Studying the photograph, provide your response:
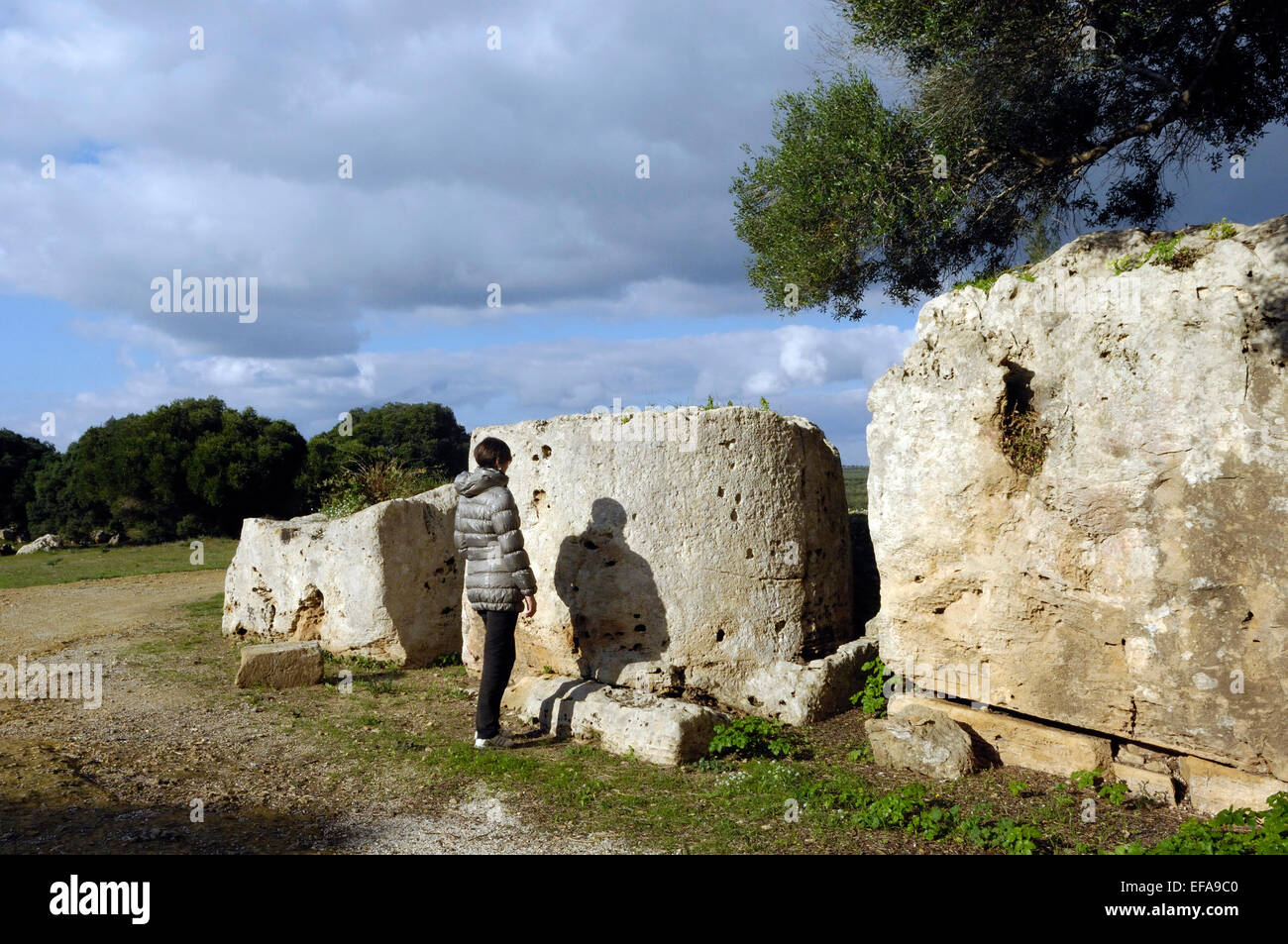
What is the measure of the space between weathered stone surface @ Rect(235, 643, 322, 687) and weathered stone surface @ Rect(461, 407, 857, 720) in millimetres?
2776

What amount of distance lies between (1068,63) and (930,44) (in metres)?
1.64

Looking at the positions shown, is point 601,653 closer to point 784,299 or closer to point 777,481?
point 777,481

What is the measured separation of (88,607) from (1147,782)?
1423cm

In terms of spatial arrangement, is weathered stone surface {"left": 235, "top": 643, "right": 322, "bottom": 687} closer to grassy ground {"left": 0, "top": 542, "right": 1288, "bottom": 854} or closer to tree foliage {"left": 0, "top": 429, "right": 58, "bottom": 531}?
grassy ground {"left": 0, "top": 542, "right": 1288, "bottom": 854}

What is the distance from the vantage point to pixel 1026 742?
625cm

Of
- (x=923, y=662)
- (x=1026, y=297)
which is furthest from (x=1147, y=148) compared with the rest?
(x=923, y=662)

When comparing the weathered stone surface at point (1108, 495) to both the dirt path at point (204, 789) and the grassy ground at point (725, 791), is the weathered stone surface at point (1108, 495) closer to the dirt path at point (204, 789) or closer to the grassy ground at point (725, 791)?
the grassy ground at point (725, 791)

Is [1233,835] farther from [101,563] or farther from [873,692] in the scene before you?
[101,563]

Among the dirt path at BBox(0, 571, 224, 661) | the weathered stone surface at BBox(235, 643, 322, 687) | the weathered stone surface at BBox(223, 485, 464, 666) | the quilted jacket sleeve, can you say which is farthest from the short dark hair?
the dirt path at BBox(0, 571, 224, 661)

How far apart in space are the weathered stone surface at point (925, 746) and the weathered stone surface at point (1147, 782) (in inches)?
35.1

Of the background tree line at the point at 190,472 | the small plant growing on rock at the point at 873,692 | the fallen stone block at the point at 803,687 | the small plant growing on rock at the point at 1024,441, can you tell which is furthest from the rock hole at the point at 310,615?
the background tree line at the point at 190,472

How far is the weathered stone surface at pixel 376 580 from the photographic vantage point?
971cm

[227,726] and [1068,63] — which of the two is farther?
[1068,63]

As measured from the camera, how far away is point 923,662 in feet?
21.9
